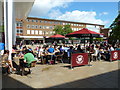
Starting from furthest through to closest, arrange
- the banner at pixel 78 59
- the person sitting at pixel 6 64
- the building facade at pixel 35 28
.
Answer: the building facade at pixel 35 28, the banner at pixel 78 59, the person sitting at pixel 6 64

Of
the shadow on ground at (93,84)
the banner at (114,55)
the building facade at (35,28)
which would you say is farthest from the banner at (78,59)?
the building facade at (35,28)

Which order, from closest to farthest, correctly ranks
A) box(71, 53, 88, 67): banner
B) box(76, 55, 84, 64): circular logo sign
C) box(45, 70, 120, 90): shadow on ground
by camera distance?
box(45, 70, 120, 90): shadow on ground, box(71, 53, 88, 67): banner, box(76, 55, 84, 64): circular logo sign

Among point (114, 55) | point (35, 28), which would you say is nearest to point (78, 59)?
point (114, 55)

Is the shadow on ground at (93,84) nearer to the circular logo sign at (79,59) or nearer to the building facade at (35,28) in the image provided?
the circular logo sign at (79,59)

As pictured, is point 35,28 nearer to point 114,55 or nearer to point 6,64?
point 114,55

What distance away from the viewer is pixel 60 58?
29.6ft

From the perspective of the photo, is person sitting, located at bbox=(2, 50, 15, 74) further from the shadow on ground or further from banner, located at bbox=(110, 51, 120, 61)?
banner, located at bbox=(110, 51, 120, 61)

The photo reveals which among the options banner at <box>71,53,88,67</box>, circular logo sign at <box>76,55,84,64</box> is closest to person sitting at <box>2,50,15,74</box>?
banner at <box>71,53,88,67</box>

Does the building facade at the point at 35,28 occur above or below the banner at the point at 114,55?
above

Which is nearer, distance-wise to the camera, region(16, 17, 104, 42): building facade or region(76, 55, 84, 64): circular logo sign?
region(76, 55, 84, 64): circular logo sign

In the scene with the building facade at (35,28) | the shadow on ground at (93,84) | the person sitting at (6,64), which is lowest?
the shadow on ground at (93,84)

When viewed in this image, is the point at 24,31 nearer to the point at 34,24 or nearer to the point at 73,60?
the point at 34,24

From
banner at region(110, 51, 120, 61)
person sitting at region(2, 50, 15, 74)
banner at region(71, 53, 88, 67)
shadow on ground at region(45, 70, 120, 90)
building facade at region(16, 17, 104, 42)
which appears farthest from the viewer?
building facade at region(16, 17, 104, 42)

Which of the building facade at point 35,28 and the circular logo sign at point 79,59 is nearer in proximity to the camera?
the circular logo sign at point 79,59
